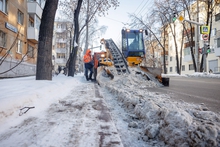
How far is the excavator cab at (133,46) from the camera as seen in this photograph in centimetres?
1032

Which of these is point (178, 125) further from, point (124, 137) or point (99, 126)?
point (99, 126)

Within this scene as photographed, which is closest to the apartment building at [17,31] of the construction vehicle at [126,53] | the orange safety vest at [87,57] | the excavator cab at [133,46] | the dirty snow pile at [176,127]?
the orange safety vest at [87,57]

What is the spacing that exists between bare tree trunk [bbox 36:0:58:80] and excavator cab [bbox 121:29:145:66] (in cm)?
Result: 507

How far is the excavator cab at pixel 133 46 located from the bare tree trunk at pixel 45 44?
507 cm

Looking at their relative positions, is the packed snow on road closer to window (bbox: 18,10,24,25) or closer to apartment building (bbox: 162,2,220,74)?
window (bbox: 18,10,24,25)

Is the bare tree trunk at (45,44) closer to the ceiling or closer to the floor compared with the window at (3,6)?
closer to the floor

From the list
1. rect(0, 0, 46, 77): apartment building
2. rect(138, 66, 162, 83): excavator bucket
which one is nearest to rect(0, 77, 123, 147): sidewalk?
rect(138, 66, 162, 83): excavator bucket

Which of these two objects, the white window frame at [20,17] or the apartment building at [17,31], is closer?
the apartment building at [17,31]

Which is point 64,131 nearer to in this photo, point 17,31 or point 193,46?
point 17,31

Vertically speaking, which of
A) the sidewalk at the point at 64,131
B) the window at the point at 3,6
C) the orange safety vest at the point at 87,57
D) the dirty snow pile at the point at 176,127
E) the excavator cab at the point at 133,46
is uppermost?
the window at the point at 3,6

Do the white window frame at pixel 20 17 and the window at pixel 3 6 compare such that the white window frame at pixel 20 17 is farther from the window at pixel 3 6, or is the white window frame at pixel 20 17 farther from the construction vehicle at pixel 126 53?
the construction vehicle at pixel 126 53

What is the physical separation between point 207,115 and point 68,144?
1723 millimetres

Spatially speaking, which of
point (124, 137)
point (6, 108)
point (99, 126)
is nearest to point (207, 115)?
point (124, 137)

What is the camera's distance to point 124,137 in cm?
178
